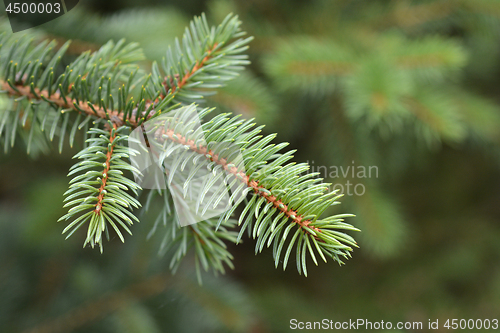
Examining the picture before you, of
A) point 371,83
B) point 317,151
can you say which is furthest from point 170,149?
point 317,151

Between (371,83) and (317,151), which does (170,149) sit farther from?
(317,151)

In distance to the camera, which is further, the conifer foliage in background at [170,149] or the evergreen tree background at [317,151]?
the evergreen tree background at [317,151]

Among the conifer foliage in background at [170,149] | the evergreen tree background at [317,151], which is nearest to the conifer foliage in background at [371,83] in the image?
the evergreen tree background at [317,151]

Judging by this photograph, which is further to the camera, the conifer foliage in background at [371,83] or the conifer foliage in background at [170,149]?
the conifer foliage in background at [371,83]

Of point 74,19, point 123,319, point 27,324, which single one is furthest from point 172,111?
point 27,324

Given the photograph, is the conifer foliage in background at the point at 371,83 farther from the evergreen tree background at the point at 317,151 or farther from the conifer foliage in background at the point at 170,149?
the conifer foliage in background at the point at 170,149

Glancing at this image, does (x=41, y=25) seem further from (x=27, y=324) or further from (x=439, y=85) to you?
(x=439, y=85)

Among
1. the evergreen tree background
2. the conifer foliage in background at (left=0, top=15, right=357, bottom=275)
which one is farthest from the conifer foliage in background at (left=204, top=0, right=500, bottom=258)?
the conifer foliage in background at (left=0, top=15, right=357, bottom=275)

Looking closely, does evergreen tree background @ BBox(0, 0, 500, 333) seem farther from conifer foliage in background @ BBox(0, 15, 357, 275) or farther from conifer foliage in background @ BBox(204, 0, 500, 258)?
conifer foliage in background @ BBox(0, 15, 357, 275)
